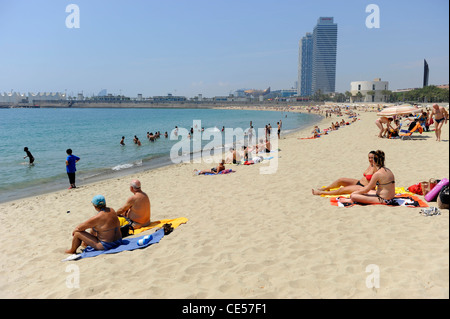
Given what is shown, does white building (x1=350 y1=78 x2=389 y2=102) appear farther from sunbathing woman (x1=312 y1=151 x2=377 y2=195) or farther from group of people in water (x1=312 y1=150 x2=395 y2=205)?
group of people in water (x1=312 y1=150 x2=395 y2=205)

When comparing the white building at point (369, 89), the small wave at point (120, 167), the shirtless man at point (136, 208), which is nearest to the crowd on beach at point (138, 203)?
the shirtless man at point (136, 208)

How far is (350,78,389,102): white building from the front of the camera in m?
141

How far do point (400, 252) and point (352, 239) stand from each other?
28.0 inches

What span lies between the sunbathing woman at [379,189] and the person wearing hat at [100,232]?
168 inches

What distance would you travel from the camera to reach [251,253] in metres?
4.30

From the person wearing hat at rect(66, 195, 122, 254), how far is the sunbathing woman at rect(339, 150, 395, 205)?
4.26 m

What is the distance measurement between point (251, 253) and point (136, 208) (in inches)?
103

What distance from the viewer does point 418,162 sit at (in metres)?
9.81

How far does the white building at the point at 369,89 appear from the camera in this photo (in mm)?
140900

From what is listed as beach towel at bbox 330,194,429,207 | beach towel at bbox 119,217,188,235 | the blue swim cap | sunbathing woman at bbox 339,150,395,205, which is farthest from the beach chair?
the blue swim cap

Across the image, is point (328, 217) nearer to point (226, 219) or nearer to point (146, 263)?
point (226, 219)

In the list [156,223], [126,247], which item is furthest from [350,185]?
[126,247]

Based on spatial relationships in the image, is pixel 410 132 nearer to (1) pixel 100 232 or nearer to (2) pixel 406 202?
(2) pixel 406 202

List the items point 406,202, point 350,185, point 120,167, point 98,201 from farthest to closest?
1. point 120,167
2. point 350,185
3. point 406,202
4. point 98,201
